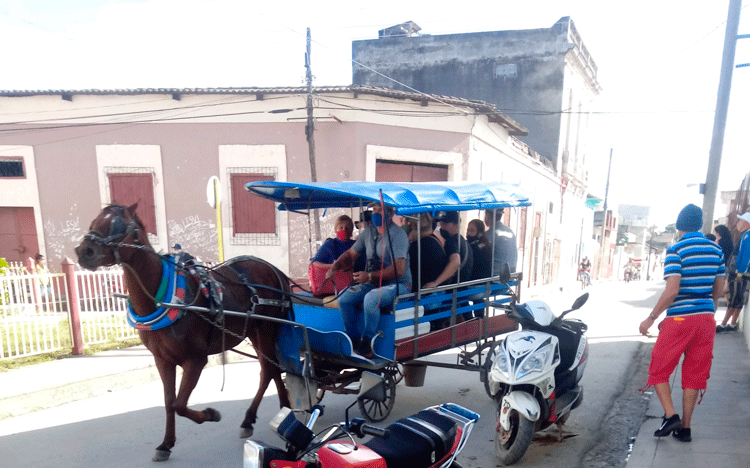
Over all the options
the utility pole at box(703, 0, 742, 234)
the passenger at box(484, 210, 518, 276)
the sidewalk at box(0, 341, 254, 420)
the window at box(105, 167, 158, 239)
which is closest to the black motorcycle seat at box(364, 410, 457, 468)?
the passenger at box(484, 210, 518, 276)

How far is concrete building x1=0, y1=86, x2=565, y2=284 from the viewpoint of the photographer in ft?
38.2

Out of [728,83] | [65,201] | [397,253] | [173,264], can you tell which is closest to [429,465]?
[397,253]

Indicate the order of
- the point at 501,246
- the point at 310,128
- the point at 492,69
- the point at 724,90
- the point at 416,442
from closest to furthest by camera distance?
1. the point at 416,442
2. the point at 501,246
3. the point at 724,90
4. the point at 310,128
5. the point at 492,69

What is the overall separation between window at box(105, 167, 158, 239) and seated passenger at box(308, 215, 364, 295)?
28.4ft

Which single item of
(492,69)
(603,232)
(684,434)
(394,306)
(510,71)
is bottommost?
(603,232)

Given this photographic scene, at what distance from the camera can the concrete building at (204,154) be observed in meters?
11.6

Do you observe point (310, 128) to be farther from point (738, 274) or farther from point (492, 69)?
point (492, 69)

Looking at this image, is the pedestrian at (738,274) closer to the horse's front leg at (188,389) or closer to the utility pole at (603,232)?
the horse's front leg at (188,389)

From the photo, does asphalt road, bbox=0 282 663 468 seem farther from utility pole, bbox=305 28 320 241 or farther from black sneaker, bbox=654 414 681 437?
utility pole, bbox=305 28 320 241

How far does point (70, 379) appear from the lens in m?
5.46

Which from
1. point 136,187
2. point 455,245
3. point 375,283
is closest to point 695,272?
point 455,245

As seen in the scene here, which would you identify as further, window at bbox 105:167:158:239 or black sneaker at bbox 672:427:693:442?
window at bbox 105:167:158:239

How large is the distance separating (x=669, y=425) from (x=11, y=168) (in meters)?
16.0

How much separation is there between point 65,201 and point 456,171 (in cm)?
1084
